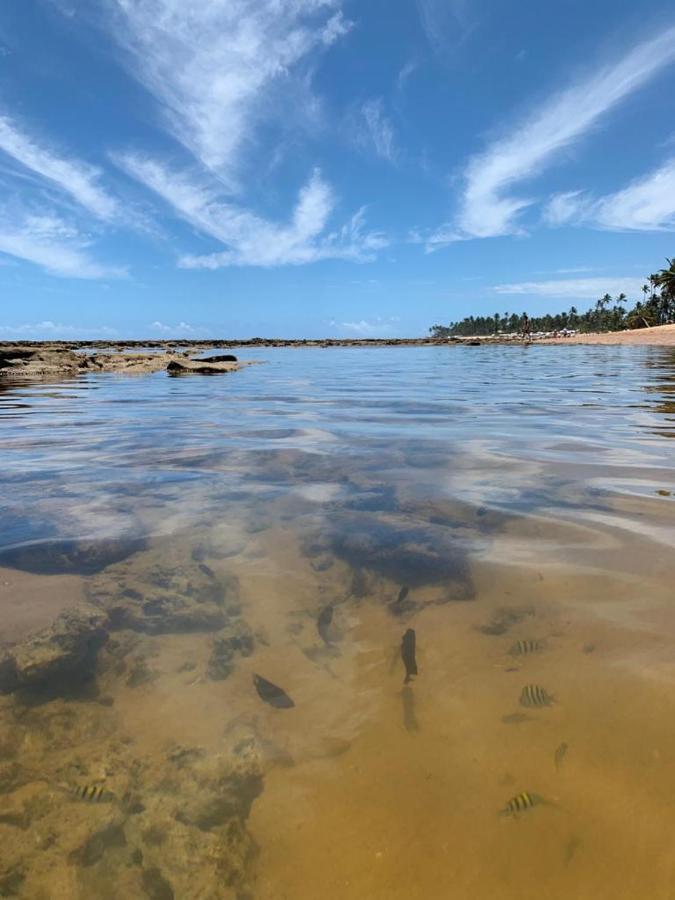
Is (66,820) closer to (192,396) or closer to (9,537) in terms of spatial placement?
(9,537)

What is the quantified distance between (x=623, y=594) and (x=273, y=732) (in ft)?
5.51

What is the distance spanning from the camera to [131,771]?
5.00ft

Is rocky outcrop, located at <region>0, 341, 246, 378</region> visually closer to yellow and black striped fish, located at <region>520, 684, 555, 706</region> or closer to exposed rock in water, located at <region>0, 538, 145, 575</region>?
exposed rock in water, located at <region>0, 538, 145, 575</region>

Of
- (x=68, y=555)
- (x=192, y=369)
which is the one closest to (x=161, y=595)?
(x=68, y=555)

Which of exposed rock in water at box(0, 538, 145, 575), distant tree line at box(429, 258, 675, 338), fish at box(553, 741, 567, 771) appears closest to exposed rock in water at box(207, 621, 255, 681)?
exposed rock in water at box(0, 538, 145, 575)

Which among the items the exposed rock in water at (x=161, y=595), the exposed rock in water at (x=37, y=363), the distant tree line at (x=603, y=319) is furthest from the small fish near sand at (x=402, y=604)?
the distant tree line at (x=603, y=319)

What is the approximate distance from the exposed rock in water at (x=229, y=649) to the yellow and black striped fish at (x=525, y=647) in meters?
1.05

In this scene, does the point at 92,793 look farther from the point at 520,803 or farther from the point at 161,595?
the point at 520,803

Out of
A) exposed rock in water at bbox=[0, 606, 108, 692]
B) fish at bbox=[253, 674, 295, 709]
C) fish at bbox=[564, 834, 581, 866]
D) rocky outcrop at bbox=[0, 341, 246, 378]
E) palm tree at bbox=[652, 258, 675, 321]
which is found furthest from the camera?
palm tree at bbox=[652, 258, 675, 321]

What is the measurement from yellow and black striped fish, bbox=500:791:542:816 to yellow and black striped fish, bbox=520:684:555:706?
1.13ft

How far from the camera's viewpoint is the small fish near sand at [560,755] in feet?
4.90

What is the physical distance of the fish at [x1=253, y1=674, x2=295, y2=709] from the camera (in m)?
1.79

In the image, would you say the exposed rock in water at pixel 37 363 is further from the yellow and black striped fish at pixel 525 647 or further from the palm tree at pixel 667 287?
the palm tree at pixel 667 287

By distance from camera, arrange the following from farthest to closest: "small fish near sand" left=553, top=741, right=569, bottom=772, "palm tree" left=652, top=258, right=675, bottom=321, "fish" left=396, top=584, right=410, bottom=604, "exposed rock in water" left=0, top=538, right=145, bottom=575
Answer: "palm tree" left=652, top=258, right=675, bottom=321
"exposed rock in water" left=0, top=538, right=145, bottom=575
"fish" left=396, top=584, right=410, bottom=604
"small fish near sand" left=553, top=741, right=569, bottom=772
